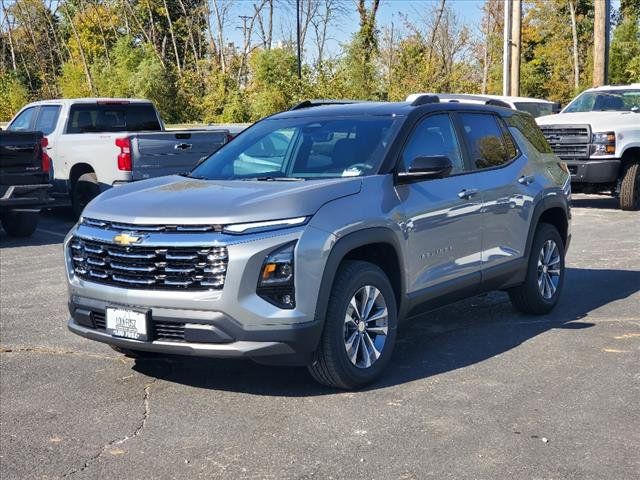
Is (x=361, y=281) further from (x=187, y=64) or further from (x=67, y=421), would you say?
(x=187, y=64)

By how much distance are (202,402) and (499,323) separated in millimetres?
2871

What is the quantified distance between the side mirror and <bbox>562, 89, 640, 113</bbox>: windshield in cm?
1105

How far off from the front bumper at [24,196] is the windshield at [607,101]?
31.9 ft

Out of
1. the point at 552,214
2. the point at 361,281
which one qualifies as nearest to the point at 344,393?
the point at 361,281

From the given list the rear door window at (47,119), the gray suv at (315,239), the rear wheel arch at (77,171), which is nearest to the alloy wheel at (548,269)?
the gray suv at (315,239)

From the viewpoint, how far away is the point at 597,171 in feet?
48.7

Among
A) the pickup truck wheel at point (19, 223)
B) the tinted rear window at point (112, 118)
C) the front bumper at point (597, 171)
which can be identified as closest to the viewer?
the pickup truck wheel at point (19, 223)

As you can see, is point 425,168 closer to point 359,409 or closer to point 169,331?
point 359,409

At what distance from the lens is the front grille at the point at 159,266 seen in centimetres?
493

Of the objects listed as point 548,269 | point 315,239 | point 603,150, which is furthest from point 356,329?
point 603,150

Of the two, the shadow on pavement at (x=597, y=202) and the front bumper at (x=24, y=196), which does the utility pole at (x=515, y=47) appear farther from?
the front bumper at (x=24, y=196)

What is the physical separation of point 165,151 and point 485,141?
676 centimetres

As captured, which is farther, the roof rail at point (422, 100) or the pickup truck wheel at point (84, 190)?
the pickup truck wheel at point (84, 190)

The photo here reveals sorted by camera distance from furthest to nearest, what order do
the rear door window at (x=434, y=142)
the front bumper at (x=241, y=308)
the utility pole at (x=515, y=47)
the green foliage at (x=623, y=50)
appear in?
1. the green foliage at (x=623, y=50)
2. the utility pole at (x=515, y=47)
3. the rear door window at (x=434, y=142)
4. the front bumper at (x=241, y=308)
